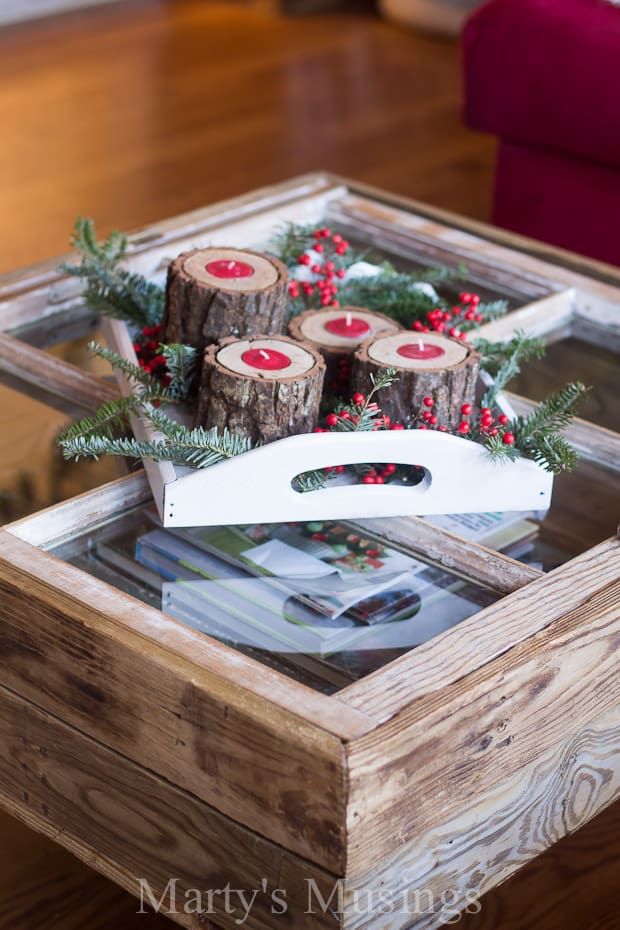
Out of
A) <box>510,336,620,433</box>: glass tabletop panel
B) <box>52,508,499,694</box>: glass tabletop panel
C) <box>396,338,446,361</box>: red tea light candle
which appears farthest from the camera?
<box>510,336,620,433</box>: glass tabletop panel

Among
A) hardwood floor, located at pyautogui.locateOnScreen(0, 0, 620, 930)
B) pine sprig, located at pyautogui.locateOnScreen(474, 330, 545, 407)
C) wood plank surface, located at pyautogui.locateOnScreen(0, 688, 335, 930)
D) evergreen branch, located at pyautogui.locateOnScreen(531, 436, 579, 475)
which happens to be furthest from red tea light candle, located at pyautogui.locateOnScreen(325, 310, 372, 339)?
hardwood floor, located at pyautogui.locateOnScreen(0, 0, 620, 930)

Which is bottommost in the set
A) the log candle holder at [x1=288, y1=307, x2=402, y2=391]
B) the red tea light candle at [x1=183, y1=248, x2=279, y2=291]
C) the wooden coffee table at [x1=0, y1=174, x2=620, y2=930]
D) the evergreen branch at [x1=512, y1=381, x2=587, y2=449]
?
the wooden coffee table at [x1=0, y1=174, x2=620, y2=930]

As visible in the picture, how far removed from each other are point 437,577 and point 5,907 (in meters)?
0.45

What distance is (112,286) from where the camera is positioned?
129 centimetres

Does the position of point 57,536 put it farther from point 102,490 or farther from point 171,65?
point 171,65

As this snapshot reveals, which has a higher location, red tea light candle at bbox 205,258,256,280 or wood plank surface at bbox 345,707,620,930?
red tea light candle at bbox 205,258,256,280

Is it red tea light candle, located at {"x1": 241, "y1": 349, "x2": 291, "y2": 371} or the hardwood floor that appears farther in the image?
the hardwood floor

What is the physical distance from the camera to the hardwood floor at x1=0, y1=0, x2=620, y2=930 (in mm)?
2596

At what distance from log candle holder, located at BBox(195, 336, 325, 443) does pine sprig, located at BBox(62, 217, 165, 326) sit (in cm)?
27

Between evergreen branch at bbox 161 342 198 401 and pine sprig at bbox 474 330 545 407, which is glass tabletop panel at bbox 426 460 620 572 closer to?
pine sprig at bbox 474 330 545 407

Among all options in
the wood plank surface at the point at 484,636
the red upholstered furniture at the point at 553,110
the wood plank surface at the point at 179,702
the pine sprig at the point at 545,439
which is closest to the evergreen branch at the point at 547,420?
the pine sprig at the point at 545,439

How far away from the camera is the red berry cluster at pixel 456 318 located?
1204 millimetres

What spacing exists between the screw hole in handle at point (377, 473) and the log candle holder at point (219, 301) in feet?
0.60

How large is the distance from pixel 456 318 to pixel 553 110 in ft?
2.65
